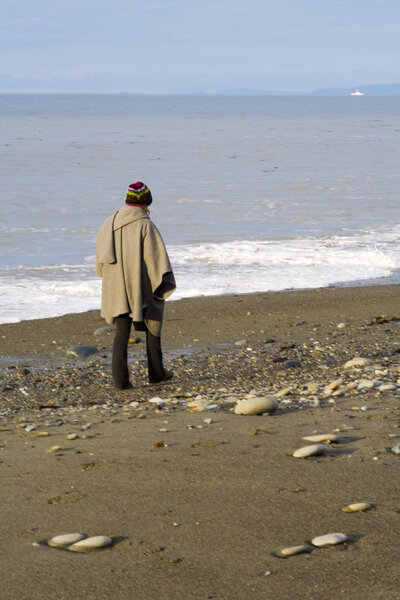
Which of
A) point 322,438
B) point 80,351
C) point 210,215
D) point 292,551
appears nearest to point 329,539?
point 292,551

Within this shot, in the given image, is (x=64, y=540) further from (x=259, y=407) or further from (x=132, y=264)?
(x=132, y=264)

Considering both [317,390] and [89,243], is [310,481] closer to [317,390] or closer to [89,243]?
[317,390]

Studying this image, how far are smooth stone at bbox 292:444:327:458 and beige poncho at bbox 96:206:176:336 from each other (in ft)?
8.10

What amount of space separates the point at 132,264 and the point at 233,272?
7026 mm

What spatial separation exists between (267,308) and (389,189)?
18317 millimetres

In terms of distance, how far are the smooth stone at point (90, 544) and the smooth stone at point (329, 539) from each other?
2.95ft

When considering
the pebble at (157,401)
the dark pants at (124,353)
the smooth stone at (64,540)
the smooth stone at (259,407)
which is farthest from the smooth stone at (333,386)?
the smooth stone at (64,540)

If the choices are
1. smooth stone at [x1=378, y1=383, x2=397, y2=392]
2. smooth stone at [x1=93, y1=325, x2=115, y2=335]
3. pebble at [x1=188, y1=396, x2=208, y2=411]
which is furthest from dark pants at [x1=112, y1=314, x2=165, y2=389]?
smooth stone at [x1=93, y1=325, x2=115, y2=335]

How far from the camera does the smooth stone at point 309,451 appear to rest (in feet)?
16.5

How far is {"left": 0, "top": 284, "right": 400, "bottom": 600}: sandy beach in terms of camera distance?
3568 millimetres

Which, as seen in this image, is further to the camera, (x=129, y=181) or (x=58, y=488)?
(x=129, y=181)

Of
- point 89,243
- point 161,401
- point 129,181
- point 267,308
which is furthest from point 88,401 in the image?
point 129,181

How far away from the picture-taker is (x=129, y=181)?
105 ft

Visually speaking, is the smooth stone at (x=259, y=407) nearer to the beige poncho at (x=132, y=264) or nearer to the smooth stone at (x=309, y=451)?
the smooth stone at (x=309, y=451)
